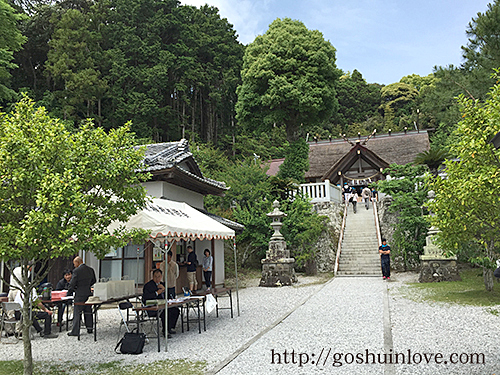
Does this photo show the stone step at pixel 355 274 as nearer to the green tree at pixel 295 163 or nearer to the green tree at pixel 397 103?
the green tree at pixel 295 163

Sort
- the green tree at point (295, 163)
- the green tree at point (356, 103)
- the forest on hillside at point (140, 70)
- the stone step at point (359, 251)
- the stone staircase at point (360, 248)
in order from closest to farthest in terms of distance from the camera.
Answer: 1. the stone staircase at point (360, 248)
2. the stone step at point (359, 251)
3. the green tree at point (295, 163)
4. the forest on hillside at point (140, 70)
5. the green tree at point (356, 103)

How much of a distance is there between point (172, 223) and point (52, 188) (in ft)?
8.95

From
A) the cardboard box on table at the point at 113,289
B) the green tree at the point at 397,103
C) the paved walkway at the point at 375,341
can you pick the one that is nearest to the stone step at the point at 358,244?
the paved walkway at the point at 375,341

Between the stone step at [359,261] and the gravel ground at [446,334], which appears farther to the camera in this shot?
the stone step at [359,261]

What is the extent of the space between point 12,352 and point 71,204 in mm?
3567

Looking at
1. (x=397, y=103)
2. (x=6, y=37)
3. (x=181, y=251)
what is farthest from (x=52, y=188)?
(x=397, y=103)

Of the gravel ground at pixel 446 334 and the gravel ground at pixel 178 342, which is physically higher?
the gravel ground at pixel 446 334

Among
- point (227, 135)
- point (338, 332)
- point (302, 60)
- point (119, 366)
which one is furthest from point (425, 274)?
point (227, 135)

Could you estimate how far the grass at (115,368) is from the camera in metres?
5.15

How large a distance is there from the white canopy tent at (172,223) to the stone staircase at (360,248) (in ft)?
27.9

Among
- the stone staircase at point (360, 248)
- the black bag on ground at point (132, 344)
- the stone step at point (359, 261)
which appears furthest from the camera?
the stone step at point (359, 261)

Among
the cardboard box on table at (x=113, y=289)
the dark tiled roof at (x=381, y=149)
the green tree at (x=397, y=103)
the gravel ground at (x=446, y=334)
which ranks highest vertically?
the green tree at (x=397, y=103)

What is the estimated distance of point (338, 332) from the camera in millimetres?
7039

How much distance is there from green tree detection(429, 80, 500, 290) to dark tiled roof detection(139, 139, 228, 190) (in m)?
7.24
